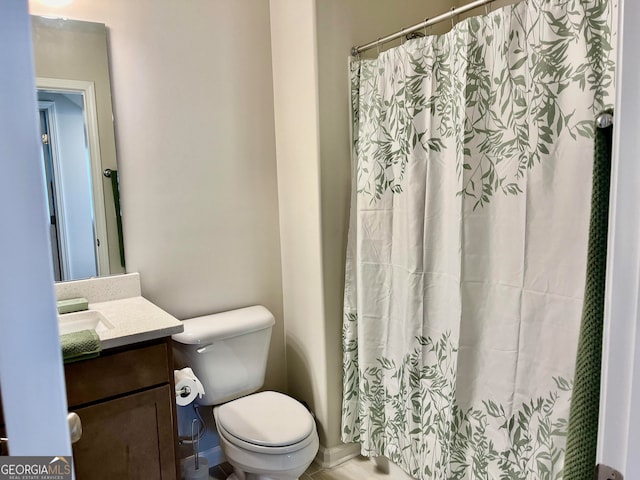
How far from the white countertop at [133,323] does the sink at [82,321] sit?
0.02 m

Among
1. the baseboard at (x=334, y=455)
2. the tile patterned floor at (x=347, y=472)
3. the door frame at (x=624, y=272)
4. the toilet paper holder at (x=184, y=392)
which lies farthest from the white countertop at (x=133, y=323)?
the door frame at (x=624, y=272)

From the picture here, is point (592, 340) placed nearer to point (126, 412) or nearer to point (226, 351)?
point (126, 412)

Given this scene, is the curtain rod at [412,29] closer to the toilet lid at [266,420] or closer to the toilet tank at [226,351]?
the toilet tank at [226,351]

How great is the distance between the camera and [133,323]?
5.06 feet

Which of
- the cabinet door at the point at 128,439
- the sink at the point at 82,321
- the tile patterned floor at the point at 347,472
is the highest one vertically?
the sink at the point at 82,321

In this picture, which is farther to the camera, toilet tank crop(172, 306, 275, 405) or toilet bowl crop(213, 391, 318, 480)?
toilet tank crop(172, 306, 275, 405)

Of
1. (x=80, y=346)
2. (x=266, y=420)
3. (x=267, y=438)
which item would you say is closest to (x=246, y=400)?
(x=266, y=420)

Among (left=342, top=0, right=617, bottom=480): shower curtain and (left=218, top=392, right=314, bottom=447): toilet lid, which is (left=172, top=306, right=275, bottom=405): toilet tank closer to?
(left=218, top=392, right=314, bottom=447): toilet lid

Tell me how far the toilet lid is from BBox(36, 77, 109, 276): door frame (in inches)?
31.4

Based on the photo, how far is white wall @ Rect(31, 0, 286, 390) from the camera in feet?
6.28

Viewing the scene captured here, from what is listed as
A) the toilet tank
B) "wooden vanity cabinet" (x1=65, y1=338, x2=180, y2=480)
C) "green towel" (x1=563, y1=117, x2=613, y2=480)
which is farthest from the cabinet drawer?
"green towel" (x1=563, y1=117, x2=613, y2=480)

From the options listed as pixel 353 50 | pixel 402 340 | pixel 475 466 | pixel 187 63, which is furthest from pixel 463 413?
pixel 187 63

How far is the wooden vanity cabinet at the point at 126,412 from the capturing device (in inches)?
54.3

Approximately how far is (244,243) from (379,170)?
78 cm
